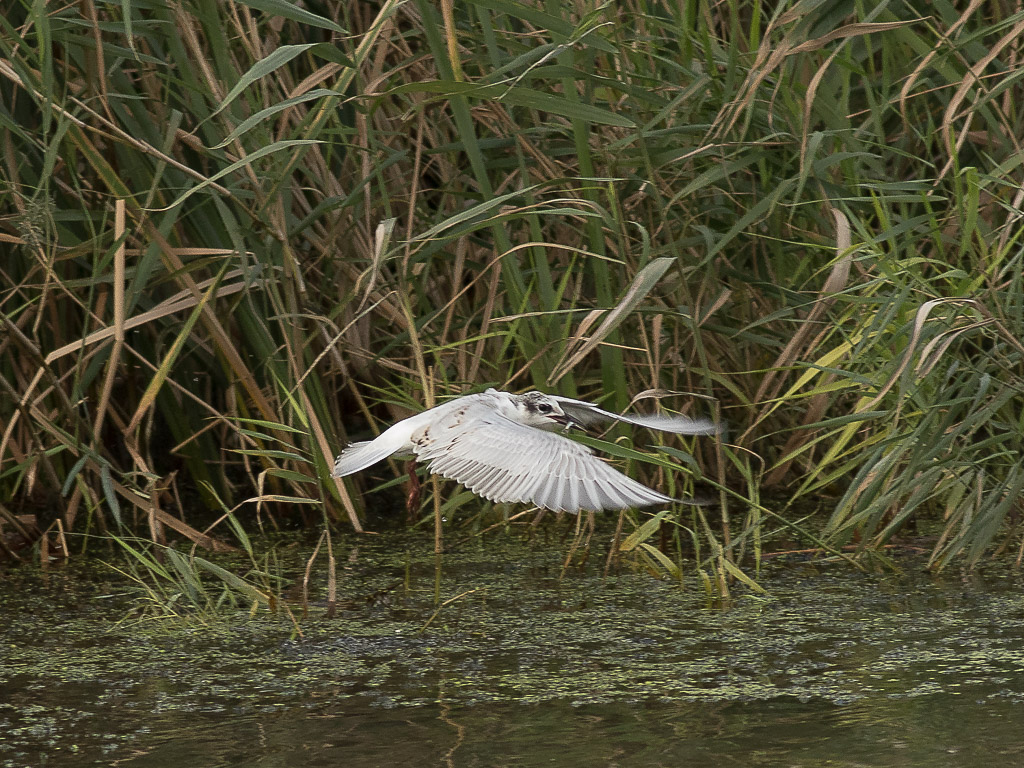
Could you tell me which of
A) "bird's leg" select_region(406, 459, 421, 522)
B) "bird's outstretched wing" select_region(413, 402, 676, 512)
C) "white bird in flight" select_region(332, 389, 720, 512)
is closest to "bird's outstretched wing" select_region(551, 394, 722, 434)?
"white bird in flight" select_region(332, 389, 720, 512)

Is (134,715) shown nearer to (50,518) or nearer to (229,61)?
(229,61)

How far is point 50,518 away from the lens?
3.68 meters

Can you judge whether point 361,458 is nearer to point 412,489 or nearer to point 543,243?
point 412,489

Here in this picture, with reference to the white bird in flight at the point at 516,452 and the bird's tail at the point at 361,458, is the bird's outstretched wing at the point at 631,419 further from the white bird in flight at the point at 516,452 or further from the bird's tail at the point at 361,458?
the bird's tail at the point at 361,458

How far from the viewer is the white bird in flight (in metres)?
2.35

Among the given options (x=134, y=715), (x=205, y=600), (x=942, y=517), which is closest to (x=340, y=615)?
(x=205, y=600)

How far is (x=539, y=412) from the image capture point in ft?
8.84

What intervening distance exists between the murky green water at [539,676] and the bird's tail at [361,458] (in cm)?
27

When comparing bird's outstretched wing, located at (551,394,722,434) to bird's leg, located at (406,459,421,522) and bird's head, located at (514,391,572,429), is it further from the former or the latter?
bird's leg, located at (406,459,421,522)

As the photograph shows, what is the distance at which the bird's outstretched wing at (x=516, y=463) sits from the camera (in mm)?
2348

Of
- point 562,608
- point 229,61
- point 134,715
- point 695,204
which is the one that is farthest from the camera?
point 695,204

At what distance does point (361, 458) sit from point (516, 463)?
35 centimetres

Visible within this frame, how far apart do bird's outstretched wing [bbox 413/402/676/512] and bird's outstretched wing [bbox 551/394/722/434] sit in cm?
11

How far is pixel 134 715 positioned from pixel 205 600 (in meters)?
0.71
